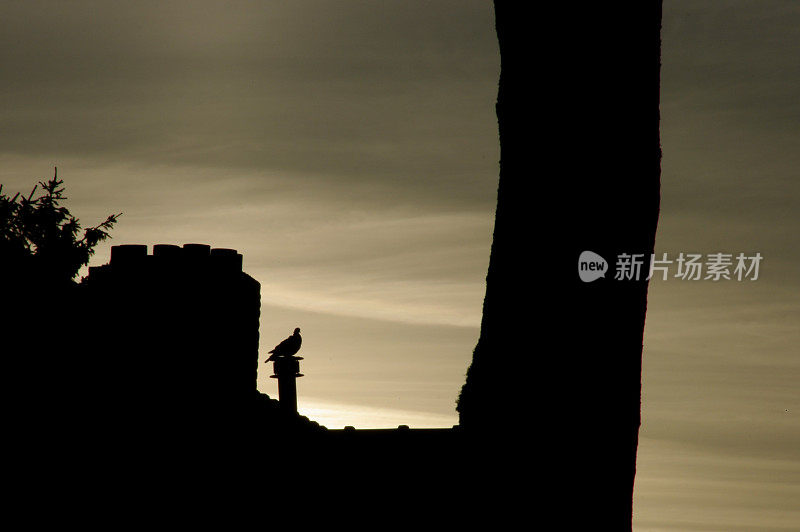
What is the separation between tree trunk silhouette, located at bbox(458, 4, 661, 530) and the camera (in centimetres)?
485

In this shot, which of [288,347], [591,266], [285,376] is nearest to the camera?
[591,266]

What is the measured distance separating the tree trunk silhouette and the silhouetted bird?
10098mm

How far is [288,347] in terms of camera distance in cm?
1507

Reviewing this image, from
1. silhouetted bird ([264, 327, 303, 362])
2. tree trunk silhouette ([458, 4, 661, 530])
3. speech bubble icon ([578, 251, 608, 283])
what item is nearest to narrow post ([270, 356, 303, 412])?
silhouetted bird ([264, 327, 303, 362])

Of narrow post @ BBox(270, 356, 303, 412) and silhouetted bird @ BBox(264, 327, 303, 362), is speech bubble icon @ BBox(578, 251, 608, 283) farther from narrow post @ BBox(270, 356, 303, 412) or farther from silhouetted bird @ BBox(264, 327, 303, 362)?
narrow post @ BBox(270, 356, 303, 412)

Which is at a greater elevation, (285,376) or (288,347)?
(288,347)

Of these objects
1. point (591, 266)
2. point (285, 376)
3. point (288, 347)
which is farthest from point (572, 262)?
point (285, 376)

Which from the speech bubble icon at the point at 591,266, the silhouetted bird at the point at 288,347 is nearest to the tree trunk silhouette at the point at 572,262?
the speech bubble icon at the point at 591,266

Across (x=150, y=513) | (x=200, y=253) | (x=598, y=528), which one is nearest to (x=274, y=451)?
(x=150, y=513)

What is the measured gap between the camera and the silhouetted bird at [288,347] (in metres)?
15.0

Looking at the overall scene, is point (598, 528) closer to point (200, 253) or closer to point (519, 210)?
point (519, 210)

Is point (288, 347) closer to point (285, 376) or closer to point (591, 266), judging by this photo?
point (285, 376)

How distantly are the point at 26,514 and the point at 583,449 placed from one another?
271 inches

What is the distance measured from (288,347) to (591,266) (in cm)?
1065
